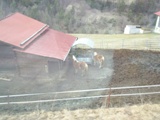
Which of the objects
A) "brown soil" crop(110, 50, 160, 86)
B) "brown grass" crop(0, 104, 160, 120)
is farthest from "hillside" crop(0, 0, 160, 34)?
"brown grass" crop(0, 104, 160, 120)

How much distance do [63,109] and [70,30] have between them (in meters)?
22.2

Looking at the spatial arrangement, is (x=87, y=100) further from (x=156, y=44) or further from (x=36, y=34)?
(x=156, y=44)

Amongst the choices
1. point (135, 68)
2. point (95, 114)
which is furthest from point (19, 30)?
point (95, 114)

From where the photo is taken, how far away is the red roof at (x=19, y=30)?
40.4ft

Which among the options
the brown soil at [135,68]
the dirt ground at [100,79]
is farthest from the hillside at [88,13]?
the dirt ground at [100,79]

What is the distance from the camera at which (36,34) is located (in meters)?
14.0

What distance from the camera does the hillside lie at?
30498 millimetres

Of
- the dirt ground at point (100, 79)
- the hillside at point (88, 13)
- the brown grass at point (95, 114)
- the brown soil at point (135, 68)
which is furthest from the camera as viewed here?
the hillside at point (88, 13)

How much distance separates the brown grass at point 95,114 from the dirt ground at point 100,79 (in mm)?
669

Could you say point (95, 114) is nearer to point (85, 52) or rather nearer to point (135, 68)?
point (135, 68)

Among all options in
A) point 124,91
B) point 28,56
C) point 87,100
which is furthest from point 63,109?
point 28,56

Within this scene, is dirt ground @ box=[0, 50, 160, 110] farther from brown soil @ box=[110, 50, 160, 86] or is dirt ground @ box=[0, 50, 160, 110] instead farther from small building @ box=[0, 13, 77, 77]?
small building @ box=[0, 13, 77, 77]

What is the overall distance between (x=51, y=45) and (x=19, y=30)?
2725 millimetres

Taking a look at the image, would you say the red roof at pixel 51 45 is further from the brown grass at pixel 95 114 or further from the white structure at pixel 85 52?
the brown grass at pixel 95 114
